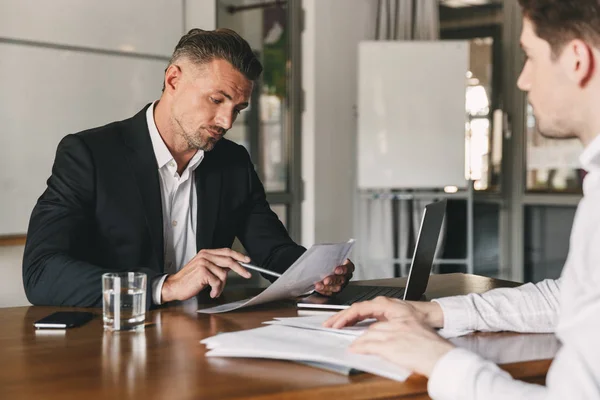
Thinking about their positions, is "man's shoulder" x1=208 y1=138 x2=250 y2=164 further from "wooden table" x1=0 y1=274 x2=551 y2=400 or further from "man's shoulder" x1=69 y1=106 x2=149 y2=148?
"wooden table" x1=0 y1=274 x2=551 y2=400

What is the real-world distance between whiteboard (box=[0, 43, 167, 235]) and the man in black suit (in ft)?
4.12

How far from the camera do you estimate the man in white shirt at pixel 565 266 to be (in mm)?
961

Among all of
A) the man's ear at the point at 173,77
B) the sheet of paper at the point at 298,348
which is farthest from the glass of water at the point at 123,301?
the man's ear at the point at 173,77

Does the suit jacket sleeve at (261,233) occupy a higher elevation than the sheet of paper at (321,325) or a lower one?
higher

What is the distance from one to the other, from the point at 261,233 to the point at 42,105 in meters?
1.51

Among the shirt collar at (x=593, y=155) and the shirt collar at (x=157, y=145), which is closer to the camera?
the shirt collar at (x=593, y=155)

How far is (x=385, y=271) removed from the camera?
5301mm

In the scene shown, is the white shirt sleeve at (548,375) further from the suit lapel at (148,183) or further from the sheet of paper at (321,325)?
the suit lapel at (148,183)

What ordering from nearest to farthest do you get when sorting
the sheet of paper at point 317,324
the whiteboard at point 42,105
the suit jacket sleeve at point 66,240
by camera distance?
the sheet of paper at point 317,324 → the suit jacket sleeve at point 66,240 → the whiteboard at point 42,105

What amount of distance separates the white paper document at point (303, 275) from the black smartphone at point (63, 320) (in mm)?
269

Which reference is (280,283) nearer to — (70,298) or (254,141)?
(70,298)

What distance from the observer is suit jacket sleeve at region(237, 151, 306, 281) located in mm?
2566

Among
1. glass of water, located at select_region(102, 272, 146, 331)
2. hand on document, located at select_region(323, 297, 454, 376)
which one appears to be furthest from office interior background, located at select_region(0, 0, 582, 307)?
hand on document, located at select_region(323, 297, 454, 376)

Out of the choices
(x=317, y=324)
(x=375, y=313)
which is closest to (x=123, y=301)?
(x=317, y=324)
